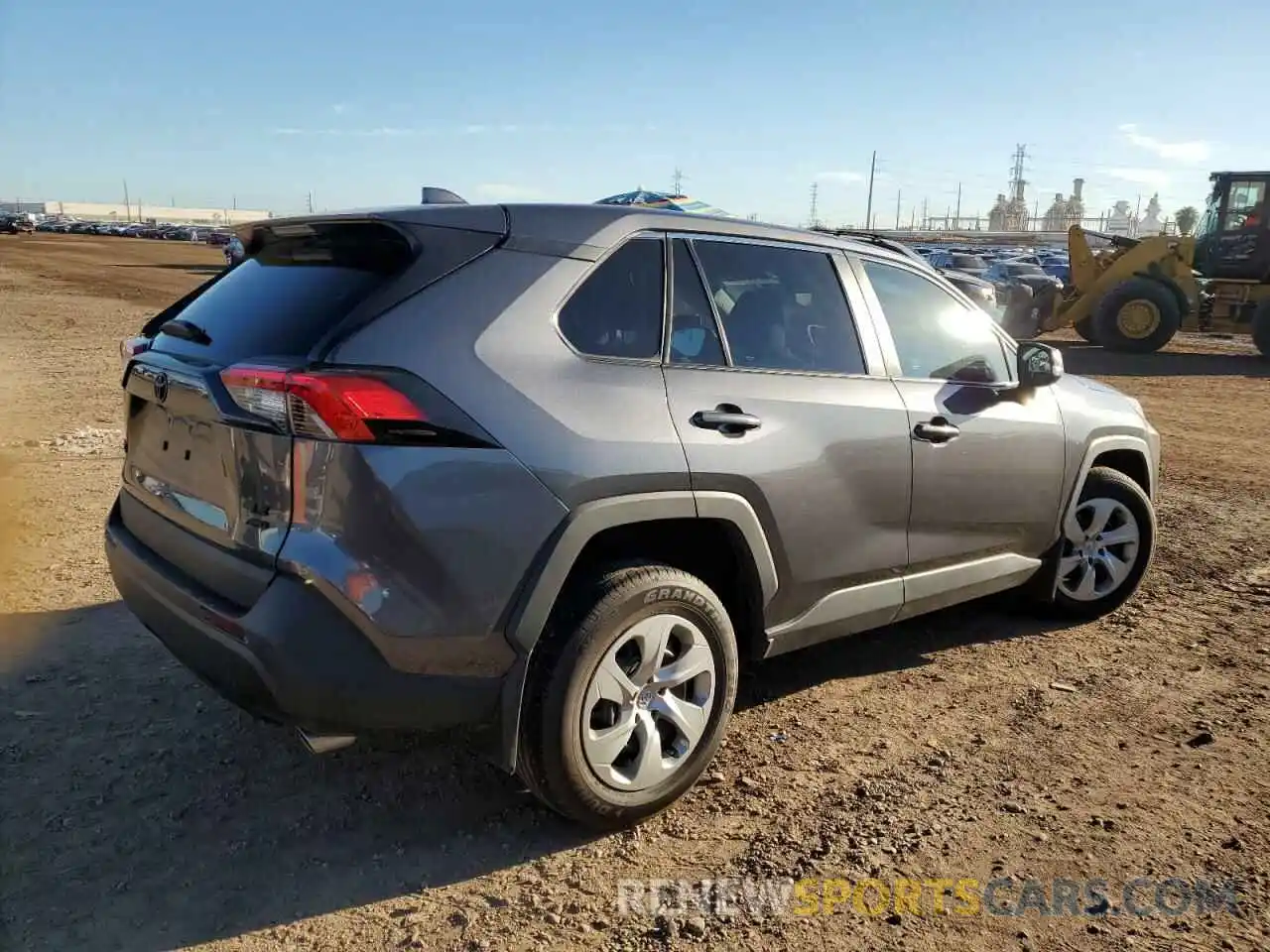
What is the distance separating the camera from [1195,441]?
31.4 feet

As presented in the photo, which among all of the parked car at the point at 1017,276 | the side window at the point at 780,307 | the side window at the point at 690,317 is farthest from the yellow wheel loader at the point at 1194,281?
the side window at the point at 690,317

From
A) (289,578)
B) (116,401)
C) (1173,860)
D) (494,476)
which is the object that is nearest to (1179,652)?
(1173,860)

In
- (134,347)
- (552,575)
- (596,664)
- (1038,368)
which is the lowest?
(596,664)

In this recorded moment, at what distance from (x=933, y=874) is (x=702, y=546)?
1178 mm

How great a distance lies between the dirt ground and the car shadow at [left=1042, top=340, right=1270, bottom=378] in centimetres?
1210

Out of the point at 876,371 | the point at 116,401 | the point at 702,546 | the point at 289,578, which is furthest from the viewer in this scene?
the point at 116,401

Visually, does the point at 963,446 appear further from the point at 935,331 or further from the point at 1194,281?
the point at 1194,281

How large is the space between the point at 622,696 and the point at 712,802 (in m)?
0.55

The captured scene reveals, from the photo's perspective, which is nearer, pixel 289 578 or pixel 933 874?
pixel 289 578

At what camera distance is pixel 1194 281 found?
1788 centimetres

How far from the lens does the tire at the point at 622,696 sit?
2.69 m

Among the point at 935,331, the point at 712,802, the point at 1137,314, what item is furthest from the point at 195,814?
the point at 1137,314

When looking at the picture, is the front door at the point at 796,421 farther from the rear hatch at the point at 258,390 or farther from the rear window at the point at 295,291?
the rear window at the point at 295,291

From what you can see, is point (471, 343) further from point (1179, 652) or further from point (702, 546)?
point (1179, 652)
